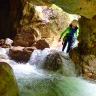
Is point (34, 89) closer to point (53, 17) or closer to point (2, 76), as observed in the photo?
point (2, 76)

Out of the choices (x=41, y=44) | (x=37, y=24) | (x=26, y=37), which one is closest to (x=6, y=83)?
(x=41, y=44)

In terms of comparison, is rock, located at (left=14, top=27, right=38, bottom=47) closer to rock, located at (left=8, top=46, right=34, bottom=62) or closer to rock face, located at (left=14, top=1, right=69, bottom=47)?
rock face, located at (left=14, top=1, right=69, bottom=47)

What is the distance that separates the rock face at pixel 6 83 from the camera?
15.1ft

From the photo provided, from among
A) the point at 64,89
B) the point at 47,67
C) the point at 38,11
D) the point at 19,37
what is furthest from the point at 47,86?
the point at 38,11

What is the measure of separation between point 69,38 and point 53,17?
6.04 m

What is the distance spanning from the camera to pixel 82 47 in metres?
10.3

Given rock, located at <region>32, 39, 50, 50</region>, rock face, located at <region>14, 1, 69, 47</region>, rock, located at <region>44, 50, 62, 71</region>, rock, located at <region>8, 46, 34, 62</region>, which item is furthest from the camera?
rock face, located at <region>14, 1, 69, 47</region>

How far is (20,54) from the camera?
37.4ft

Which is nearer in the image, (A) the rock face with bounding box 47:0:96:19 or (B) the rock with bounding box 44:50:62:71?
(A) the rock face with bounding box 47:0:96:19

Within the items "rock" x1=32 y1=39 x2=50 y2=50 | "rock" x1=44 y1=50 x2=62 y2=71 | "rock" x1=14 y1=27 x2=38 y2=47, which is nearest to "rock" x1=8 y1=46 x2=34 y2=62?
"rock" x1=32 y1=39 x2=50 y2=50

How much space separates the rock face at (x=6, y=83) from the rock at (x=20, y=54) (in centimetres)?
622

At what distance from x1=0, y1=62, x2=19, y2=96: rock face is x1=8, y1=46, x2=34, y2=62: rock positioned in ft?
20.4

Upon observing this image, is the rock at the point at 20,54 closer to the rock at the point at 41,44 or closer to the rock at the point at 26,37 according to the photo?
the rock at the point at 41,44

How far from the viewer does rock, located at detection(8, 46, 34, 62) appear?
37.3ft
